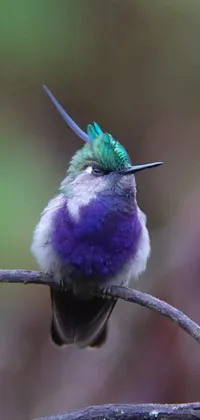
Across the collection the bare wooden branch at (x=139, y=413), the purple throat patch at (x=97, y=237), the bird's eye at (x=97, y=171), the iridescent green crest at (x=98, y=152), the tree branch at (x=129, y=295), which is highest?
the iridescent green crest at (x=98, y=152)

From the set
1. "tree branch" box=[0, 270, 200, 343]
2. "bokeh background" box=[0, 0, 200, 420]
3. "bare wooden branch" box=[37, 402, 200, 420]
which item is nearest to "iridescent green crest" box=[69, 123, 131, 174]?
"tree branch" box=[0, 270, 200, 343]

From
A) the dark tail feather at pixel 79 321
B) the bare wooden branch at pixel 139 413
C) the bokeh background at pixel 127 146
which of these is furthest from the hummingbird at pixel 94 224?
the bokeh background at pixel 127 146

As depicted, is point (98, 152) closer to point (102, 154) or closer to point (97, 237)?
point (102, 154)

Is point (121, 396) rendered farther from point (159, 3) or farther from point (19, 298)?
point (159, 3)

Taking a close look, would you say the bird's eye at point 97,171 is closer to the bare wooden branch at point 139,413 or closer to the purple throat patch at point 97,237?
the purple throat patch at point 97,237

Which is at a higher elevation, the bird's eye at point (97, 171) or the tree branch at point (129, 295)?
the bird's eye at point (97, 171)

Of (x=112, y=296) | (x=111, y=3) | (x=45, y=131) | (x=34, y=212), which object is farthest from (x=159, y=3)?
(x=112, y=296)

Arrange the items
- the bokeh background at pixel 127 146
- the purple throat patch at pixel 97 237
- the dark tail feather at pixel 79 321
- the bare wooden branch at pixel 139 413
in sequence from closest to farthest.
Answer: the bare wooden branch at pixel 139 413 → the purple throat patch at pixel 97 237 → the dark tail feather at pixel 79 321 → the bokeh background at pixel 127 146
